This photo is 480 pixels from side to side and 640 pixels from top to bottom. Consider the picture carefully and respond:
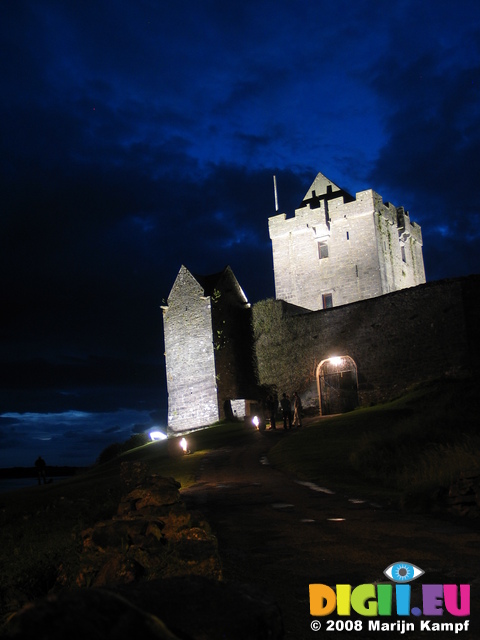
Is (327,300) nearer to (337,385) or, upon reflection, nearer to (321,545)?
(337,385)

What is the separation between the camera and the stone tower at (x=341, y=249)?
4228cm

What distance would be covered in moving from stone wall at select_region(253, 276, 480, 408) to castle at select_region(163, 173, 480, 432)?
0.18ft

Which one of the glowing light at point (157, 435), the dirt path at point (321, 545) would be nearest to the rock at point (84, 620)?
the dirt path at point (321, 545)

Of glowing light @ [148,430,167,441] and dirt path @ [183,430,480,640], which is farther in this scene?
glowing light @ [148,430,167,441]

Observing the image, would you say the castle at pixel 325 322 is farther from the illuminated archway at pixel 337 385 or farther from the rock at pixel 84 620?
the rock at pixel 84 620

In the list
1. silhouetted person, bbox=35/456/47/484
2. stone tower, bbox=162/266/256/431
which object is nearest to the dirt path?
silhouetted person, bbox=35/456/47/484

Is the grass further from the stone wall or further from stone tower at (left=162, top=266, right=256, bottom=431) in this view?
stone tower at (left=162, top=266, right=256, bottom=431)

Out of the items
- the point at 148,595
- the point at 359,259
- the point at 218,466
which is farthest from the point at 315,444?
the point at 359,259

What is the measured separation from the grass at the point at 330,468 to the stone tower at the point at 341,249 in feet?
52.5

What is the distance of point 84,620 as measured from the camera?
2.12 meters

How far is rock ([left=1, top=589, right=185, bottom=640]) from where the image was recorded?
6.64ft

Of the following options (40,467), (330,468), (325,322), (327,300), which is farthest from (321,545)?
(327,300)

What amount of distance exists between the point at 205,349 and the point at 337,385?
345 inches

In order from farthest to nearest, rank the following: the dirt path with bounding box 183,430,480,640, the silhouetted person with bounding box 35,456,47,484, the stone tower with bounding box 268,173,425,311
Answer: the stone tower with bounding box 268,173,425,311 < the silhouetted person with bounding box 35,456,47,484 < the dirt path with bounding box 183,430,480,640
